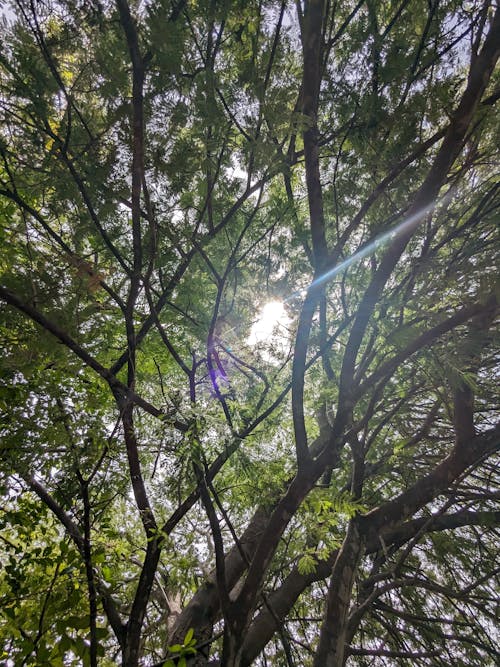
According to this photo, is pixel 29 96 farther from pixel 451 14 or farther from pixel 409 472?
pixel 409 472

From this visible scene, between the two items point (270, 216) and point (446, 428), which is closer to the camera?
point (270, 216)

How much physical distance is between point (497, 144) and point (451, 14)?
74cm

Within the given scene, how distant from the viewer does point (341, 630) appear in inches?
80.4

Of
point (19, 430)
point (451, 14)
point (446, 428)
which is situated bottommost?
point (446, 428)

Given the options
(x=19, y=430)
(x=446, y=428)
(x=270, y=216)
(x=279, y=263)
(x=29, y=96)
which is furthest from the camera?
(x=446, y=428)

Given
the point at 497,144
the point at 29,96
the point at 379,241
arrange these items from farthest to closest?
the point at 379,241
the point at 497,144
the point at 29,96

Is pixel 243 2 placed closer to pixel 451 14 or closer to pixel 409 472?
pixel 451 14

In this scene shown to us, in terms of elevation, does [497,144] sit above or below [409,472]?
above

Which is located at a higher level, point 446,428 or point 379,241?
point 379,241

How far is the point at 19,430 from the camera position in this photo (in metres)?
1.86

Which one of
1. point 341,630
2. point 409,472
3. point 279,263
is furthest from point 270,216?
point 341,630

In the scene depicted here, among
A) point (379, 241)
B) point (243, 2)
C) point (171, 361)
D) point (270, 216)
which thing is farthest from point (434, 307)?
point (171, 361)

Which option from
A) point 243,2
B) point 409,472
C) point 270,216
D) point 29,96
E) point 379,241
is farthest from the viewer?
point 409,472

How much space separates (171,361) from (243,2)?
2.47 m
